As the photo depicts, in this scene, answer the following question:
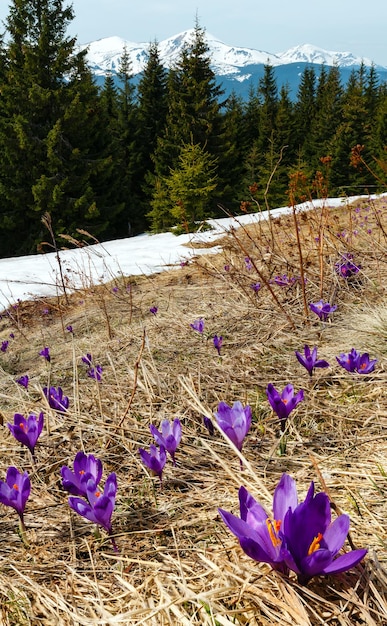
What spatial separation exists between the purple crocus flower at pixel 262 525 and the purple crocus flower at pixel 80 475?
0.38 meters

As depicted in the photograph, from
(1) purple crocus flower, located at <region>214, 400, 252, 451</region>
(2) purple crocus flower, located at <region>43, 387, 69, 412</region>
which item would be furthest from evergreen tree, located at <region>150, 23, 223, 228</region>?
(1) purple crocus flower, located at <region>214, 400, 252, 451</region>

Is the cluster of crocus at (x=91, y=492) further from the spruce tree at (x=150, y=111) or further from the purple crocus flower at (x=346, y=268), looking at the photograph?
the spruce tree at (x=150, y=111)

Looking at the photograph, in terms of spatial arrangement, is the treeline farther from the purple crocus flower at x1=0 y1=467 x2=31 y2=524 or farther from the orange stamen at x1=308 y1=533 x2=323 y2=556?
the orange stamen at x1=308 y1=533 x2=323 y2=556

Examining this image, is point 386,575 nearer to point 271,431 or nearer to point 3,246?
point 271,431

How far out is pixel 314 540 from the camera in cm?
67

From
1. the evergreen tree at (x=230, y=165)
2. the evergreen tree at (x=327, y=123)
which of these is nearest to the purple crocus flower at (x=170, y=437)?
the evergreen tree at (x=230, y=165)

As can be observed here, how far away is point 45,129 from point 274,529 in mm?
19768

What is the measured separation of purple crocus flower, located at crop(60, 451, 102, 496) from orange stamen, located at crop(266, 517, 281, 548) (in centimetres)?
40

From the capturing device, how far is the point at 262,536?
68cm

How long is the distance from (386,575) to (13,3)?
2204cm

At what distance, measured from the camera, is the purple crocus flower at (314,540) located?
618mm

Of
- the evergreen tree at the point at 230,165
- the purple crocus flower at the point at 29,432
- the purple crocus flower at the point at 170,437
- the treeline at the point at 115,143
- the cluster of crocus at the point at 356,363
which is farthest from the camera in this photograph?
the evergreen tree at the point at 230,165

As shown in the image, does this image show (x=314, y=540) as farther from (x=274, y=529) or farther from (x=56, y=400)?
(x=56, y=400)

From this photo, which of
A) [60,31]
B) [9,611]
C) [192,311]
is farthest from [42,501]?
[60,31]
